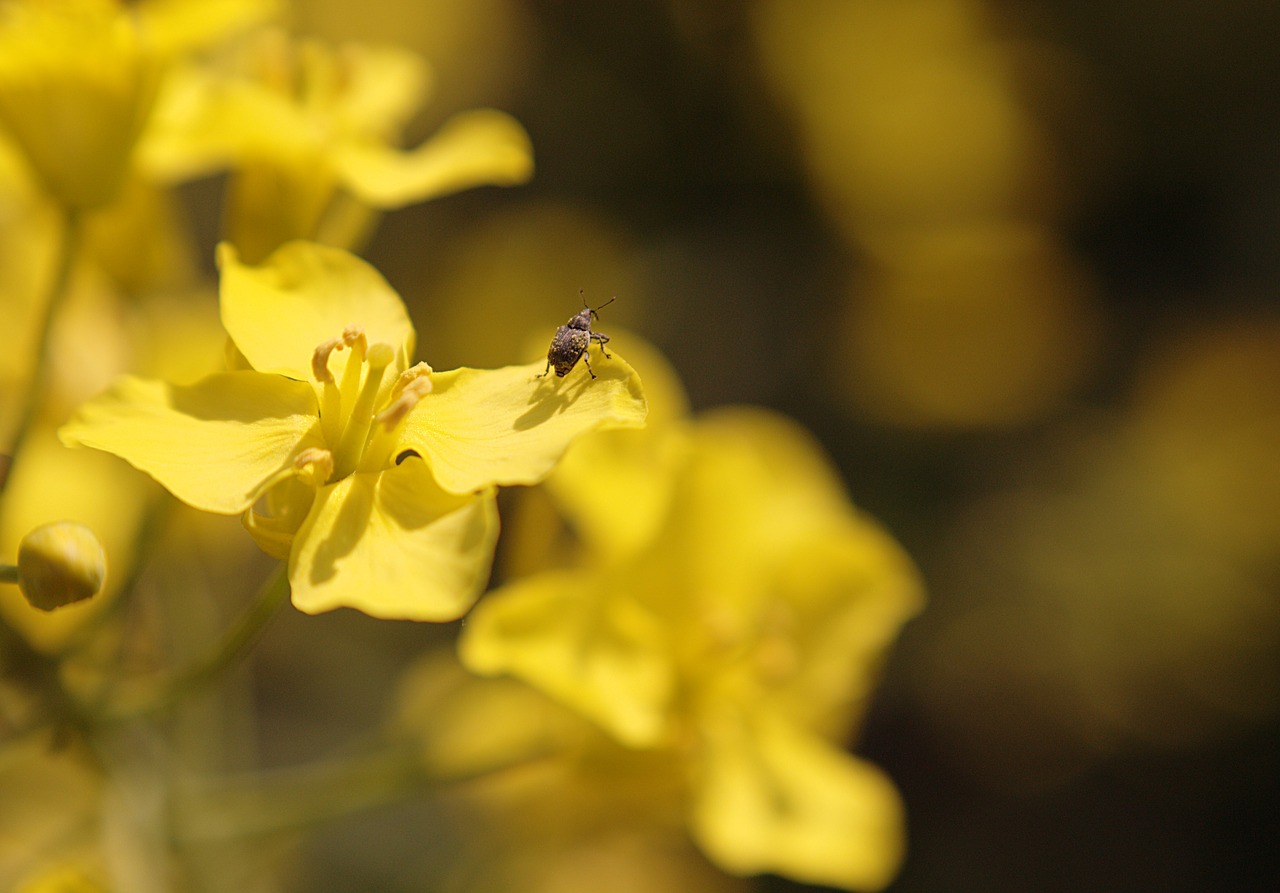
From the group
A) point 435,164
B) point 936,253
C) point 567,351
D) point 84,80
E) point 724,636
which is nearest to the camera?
point 567,351

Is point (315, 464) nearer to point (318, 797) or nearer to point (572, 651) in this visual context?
point (572, 651)

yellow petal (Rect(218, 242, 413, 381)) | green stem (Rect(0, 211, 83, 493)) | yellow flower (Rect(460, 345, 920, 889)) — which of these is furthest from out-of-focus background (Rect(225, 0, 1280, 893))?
yellow petal (Rect(218, 242, 413, 381))

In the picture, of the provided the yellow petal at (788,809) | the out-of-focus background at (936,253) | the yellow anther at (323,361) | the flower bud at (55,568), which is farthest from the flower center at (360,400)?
the out-of-focus background at (936,253)

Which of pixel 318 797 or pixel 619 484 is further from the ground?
pixel 619 484

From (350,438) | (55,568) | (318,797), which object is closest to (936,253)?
(318,797)

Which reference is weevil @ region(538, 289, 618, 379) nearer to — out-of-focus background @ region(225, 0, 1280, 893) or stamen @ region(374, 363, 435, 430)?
stamen @ region(374, 363, 435, 430)

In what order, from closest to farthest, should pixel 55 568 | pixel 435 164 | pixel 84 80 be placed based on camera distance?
pixel 55 568, pixel 84 80, pixel 435 164
